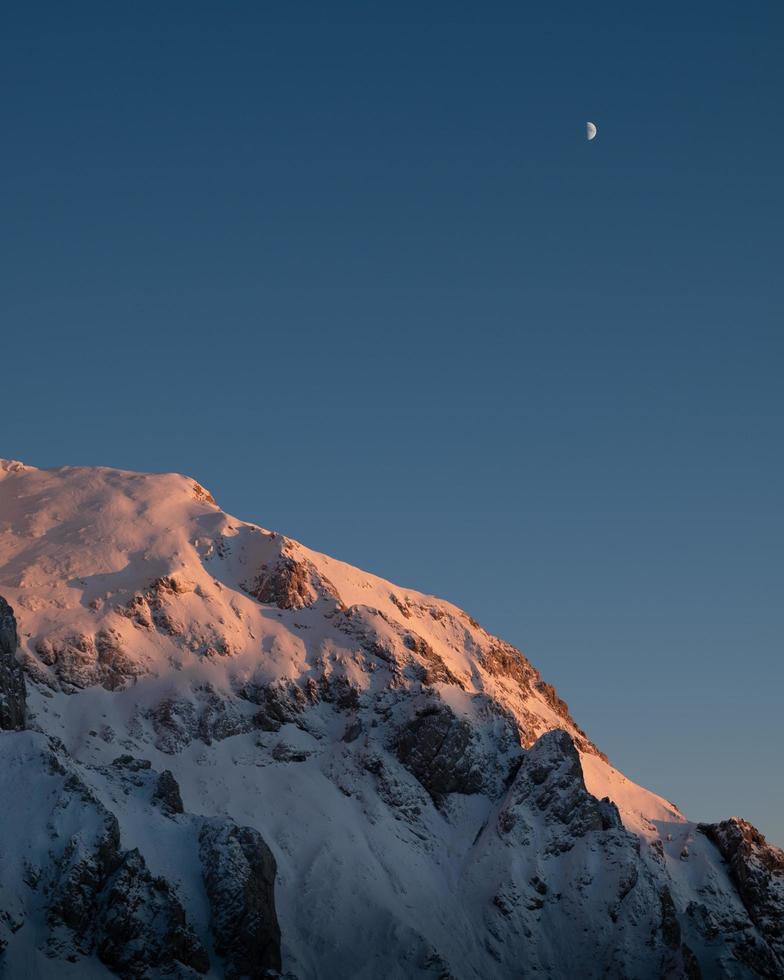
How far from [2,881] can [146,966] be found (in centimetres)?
1980

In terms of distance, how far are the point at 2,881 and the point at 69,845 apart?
9.77 metres

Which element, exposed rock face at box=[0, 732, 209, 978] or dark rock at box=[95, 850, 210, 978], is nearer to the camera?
exposed rock face at box=[0, 732, 209, 978]

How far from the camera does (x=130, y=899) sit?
198125mm

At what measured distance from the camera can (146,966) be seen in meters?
196

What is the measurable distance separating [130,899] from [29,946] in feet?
44.0

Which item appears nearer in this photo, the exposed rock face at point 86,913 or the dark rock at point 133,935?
the exposed rock face at point 86,913

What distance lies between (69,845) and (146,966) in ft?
56.4

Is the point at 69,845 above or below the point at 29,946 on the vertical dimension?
above

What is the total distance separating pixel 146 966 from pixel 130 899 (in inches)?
317

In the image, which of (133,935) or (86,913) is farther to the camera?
(86,913)

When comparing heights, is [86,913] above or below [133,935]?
above

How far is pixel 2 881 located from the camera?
193000 mm
